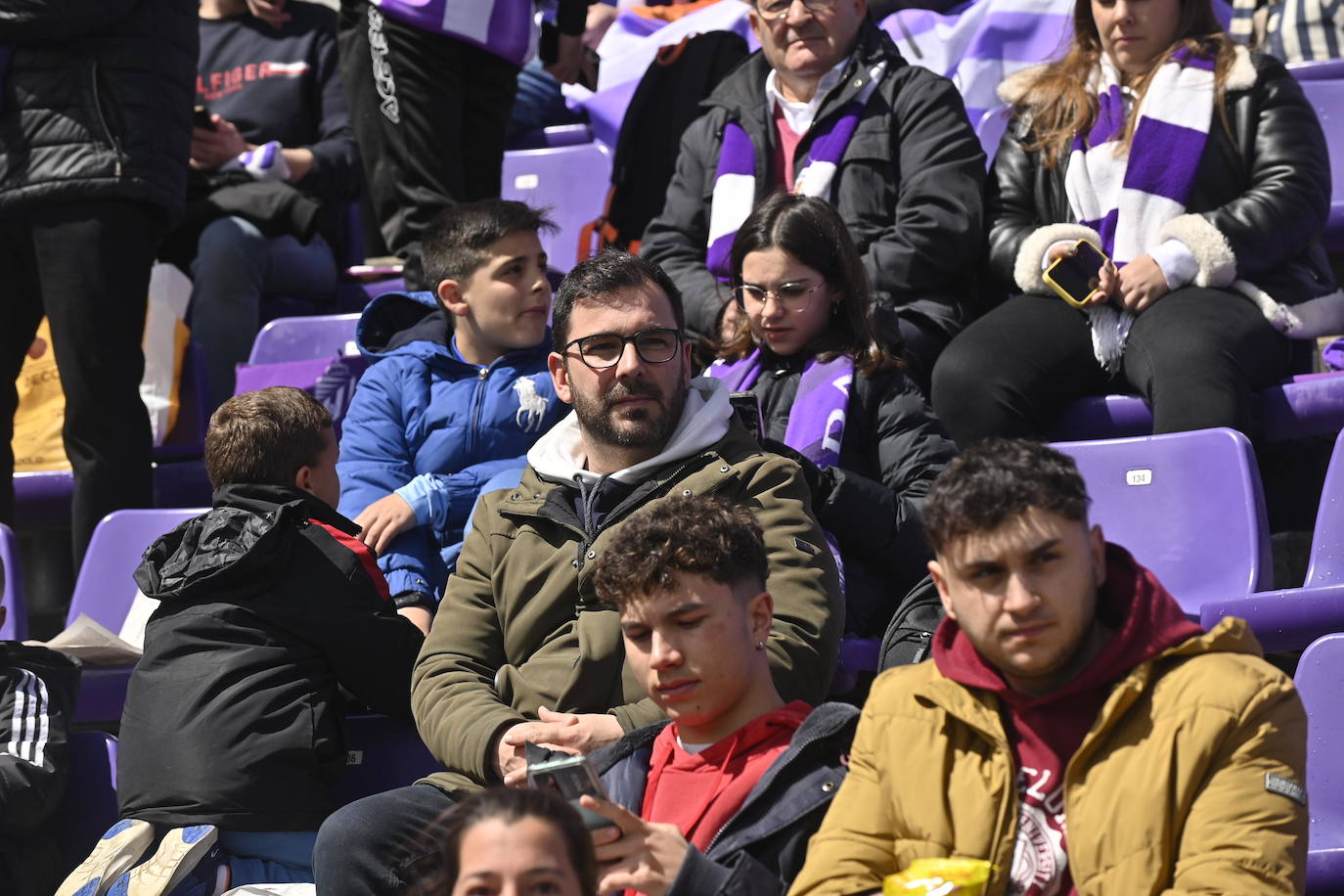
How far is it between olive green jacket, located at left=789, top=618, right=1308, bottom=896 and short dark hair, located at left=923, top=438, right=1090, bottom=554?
0.20 m

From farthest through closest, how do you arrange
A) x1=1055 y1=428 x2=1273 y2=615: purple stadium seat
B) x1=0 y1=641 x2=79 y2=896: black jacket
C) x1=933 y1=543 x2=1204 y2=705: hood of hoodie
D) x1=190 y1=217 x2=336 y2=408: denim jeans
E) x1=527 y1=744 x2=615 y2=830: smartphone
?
x1=190 y1=217 x2=336 y2=408: denim jeans → x1=1055 y1=428 x2=1273 y2=615: purple stadium seat → x1=0 y1=641 x2=79 y2=896: black jacket → x1=527 y1=744 x2=615 y2=830: smartphone → x1=933 y1=543 x2=1204 y2=705: hood of hoodie

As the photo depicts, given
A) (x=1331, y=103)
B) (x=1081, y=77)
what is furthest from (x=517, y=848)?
(x=1331, y=103)

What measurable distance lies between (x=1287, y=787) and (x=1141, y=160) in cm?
263

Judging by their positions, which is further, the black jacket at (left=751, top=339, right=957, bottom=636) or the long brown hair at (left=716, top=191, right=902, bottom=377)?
the long brown hair at (left=716, top=191, right=902, bottom=377)

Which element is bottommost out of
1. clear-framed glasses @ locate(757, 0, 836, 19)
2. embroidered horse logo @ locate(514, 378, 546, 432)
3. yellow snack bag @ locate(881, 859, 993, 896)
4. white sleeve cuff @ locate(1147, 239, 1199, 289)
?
embroidered horse logo @ locate(514, 378, 546, 432)

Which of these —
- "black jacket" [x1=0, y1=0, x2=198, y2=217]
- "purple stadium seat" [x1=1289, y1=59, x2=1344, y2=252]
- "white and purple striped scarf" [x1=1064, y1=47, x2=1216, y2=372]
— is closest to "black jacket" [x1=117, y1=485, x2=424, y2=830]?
"black jacket" [x1=0, y1=0, x2=198, y2=217]

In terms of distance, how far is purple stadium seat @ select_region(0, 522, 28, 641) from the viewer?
12.9 ft

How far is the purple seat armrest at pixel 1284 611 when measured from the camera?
311 cm

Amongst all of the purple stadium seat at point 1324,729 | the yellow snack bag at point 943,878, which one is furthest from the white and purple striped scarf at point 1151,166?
the yellow snack bag at point 943,878

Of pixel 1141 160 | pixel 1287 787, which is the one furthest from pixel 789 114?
pixel 1287 787

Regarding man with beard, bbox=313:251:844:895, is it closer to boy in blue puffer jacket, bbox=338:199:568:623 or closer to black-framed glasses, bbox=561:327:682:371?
black-framed glasses, bbox=561:327:682:371

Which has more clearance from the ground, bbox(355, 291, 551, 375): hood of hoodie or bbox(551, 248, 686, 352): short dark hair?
bbox(551, 248, 686, 352): short dark hair

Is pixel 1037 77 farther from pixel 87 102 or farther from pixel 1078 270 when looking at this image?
pixel 87 102

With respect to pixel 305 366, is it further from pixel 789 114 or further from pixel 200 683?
pixel 200 683
